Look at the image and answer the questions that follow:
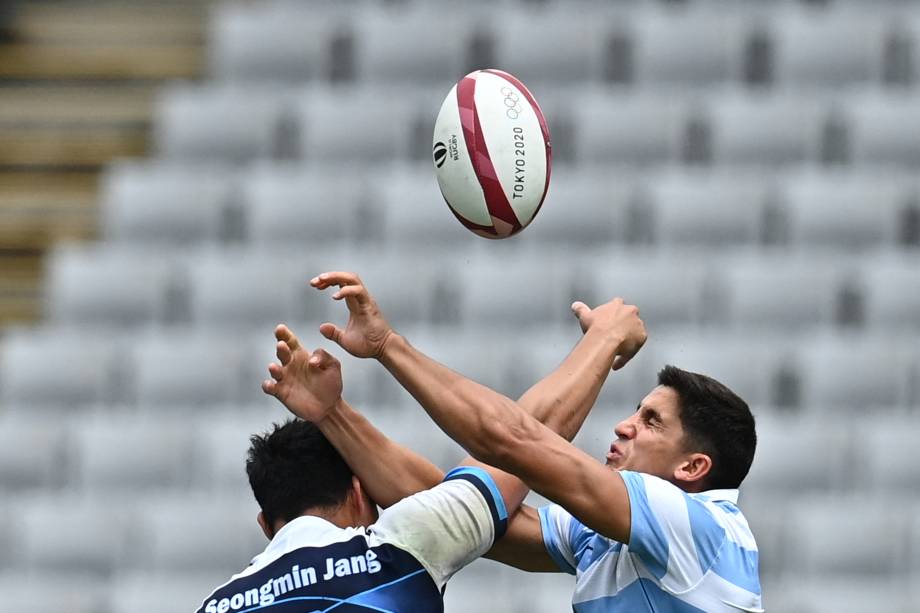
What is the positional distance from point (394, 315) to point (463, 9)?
2185mm

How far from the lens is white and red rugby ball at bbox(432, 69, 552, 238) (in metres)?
4.29

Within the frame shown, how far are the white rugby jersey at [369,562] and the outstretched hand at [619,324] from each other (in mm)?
623

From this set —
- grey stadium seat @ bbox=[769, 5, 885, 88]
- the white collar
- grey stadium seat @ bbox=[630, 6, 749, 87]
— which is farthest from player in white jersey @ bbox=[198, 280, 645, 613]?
grey stadium seat @ bbox=[769, 5, 885, 88]

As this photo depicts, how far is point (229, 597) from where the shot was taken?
142 inches

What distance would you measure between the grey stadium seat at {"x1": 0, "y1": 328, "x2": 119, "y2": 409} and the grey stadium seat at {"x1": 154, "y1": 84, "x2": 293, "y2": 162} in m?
1.25

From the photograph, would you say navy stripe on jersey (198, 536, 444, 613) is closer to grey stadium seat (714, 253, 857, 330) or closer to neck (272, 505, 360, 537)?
neck (272, 505, 360, 537)

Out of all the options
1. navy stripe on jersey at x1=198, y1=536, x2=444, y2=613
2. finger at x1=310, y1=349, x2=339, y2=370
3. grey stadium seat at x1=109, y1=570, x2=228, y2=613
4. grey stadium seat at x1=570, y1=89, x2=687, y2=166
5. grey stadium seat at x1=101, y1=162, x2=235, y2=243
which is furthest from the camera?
grey stadium seat at x1=101, y1=162, x2=235, y2=243

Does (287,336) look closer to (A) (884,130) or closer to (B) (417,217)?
(B) (417,217)

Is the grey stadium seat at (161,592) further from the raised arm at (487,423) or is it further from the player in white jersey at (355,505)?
the raised arm at (487,423)

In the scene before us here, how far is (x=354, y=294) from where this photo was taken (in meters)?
3.70

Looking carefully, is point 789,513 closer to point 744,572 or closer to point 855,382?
point 855,382

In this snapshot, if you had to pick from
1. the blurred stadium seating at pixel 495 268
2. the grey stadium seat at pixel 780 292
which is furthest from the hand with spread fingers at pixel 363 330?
the grey stadium seat at pixel 780 292

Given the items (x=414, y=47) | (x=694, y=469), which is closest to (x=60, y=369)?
(x=414, y=47)

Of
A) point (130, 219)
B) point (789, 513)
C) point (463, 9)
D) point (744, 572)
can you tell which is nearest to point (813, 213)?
point (789, 513)
